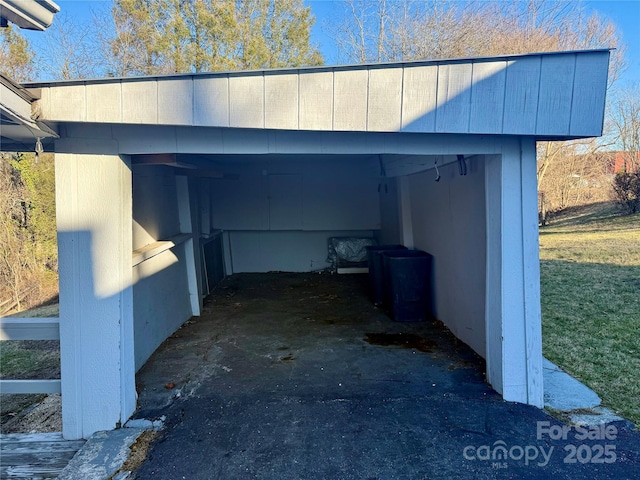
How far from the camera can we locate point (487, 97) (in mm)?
2617

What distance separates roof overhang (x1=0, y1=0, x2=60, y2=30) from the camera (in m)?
2.05

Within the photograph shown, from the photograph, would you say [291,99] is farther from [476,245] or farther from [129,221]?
[476,245]

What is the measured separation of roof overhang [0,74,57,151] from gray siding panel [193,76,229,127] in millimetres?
948

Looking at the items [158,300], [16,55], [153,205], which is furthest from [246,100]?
[16,55]

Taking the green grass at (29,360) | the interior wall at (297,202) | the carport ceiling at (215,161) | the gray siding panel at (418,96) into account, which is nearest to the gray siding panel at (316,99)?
the gray siding panel at (418,96)

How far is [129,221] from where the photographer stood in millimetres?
2959

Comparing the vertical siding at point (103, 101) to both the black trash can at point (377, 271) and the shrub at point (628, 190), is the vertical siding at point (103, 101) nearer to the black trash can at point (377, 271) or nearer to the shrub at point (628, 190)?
the black trash can at point (377, 271)

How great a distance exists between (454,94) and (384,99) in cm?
45

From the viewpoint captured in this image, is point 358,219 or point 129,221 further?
point 358,219

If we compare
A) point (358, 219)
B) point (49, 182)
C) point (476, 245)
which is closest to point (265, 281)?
point (358, 219)

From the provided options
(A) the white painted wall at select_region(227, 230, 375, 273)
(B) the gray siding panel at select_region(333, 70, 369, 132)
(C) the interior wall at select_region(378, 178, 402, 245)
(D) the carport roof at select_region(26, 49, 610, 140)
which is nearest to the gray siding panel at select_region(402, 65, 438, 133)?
(D) the carport roof at select_region(26, 49, 610, 140)

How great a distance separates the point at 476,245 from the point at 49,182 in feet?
35.4

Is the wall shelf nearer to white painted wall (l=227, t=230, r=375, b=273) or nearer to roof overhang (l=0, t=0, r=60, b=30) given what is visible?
roof overhang (l=0, t=0, r=60, b=30)

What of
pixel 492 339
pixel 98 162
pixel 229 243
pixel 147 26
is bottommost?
pixel 492 339
